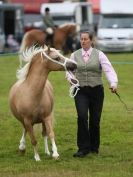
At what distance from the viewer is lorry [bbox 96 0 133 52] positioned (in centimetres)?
4112

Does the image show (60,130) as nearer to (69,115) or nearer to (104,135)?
(104,135)

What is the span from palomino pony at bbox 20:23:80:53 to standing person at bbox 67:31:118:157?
2261 centimetres

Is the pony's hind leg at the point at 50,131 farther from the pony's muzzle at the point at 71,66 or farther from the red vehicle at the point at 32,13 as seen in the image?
the red vehicle at the point at 32,13

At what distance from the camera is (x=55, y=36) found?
3638 cm

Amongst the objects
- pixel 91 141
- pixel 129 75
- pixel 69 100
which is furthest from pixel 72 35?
pixel 91 141

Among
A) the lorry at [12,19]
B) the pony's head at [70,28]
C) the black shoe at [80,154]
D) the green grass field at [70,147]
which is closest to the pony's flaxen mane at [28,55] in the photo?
the green grass field at [70,147]

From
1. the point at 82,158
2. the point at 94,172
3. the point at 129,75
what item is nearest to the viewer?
the point at 94,172

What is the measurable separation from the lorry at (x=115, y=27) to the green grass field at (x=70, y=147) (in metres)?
18.3

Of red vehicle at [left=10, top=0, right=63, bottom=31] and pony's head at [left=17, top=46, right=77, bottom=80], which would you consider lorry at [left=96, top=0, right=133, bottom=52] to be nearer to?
red vehicle at [left=10, top=0, right=63, bottom=31]

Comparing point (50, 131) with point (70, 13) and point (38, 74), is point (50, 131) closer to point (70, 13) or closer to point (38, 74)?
point (38, 74)

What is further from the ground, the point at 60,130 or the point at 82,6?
the point at 60,130

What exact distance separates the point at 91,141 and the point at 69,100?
28.8 ft

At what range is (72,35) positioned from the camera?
3816 cm

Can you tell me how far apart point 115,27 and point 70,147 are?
29.8m
